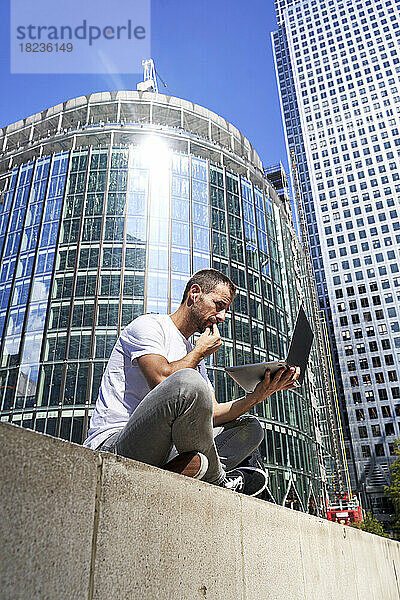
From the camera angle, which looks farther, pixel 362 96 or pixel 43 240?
pixel 362 96

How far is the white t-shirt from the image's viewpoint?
2436 millimetres

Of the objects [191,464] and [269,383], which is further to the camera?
[269,383]

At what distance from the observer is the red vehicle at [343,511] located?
32.5 metres

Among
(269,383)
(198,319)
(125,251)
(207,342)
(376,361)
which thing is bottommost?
(269,383)

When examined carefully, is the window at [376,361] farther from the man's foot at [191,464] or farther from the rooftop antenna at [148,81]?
the man's foot at [191,464]

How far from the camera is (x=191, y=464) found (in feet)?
6.75

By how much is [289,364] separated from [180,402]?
4.50 ft

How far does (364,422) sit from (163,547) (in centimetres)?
6766

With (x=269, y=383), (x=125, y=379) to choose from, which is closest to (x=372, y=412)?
(x=269, y=383)

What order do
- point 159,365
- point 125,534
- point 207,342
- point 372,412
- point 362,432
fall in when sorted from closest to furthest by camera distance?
point 125,534, point 159,365, point 207,342, point 362,432, point 372,412

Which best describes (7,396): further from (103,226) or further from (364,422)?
(364,422)

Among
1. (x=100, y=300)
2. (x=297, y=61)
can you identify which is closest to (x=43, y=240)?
(x=100, y=300)

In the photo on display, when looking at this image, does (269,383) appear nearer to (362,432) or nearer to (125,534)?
(125,534)

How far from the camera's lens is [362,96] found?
85.0 metres
